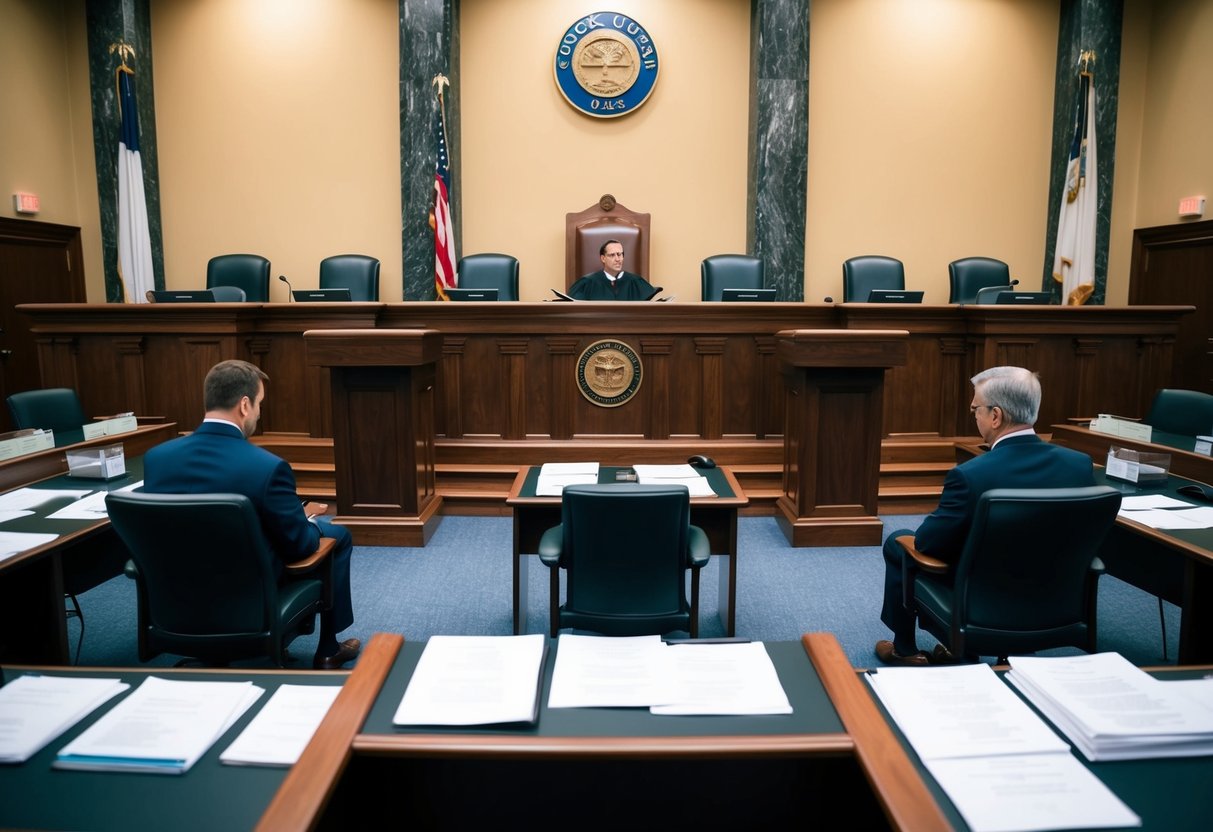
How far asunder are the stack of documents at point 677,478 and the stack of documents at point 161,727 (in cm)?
184

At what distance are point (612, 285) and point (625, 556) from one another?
3890 millimetres

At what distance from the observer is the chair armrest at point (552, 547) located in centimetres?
257

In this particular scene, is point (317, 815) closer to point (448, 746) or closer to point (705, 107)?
point (448, 746)

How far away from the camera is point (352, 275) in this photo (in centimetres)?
685

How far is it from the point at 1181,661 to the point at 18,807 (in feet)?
9.51

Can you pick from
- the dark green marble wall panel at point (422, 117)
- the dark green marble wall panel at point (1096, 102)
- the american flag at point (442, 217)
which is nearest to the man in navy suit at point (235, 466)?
the american flag at point (442, 217)

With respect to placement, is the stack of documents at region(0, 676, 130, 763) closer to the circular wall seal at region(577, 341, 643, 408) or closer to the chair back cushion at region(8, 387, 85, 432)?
the chair back cushion at region(8, 387, 85, 432)

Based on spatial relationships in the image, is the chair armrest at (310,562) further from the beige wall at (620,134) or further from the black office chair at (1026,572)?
the beige wall at (620,134)

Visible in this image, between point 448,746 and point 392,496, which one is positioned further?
point 392,496

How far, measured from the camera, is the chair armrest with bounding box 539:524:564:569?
2570mm

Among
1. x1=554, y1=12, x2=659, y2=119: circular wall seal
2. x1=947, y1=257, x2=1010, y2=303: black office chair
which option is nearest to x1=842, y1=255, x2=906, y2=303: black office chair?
x1=947, y1=257, x2=1010, y2=303: black office chair

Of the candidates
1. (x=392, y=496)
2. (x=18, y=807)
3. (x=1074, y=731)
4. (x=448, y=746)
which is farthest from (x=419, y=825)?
(x=392, y=496)

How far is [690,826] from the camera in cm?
131

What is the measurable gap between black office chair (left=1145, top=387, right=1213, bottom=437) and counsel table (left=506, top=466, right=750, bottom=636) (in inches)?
104
